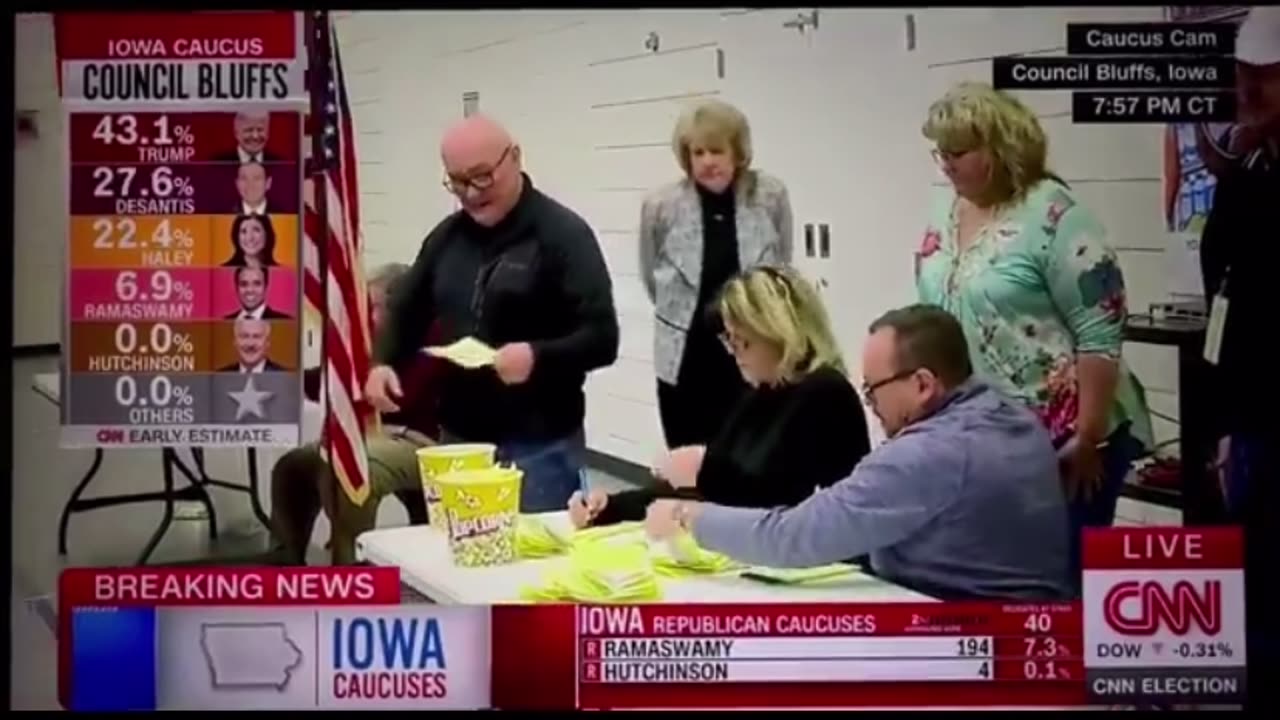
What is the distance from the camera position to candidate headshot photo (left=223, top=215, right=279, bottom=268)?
279 centimetres

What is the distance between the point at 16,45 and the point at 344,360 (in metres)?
0.75

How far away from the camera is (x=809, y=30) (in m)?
2.80

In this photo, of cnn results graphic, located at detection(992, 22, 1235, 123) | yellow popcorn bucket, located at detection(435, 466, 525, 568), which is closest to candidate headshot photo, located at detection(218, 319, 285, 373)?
yellow popcorn bucket, located at detection(435, 466, 525, 568)

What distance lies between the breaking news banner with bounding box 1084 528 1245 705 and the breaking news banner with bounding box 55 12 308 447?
1411 mm

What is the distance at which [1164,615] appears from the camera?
2.74 metres

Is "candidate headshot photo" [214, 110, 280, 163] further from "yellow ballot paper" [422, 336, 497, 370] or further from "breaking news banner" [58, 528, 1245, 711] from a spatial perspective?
"breaking news banner" [58, 528, 1245, 711]

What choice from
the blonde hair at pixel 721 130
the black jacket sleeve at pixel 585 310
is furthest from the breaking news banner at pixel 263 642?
the blonde hair at pixel 721 130

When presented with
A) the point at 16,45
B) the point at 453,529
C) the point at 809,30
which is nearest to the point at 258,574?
the point at 453,529

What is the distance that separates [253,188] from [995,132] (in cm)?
123

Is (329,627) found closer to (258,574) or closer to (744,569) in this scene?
(258,574)

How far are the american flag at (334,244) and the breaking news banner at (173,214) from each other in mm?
33

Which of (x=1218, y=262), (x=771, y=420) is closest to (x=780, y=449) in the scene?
(x=771, y=420)
